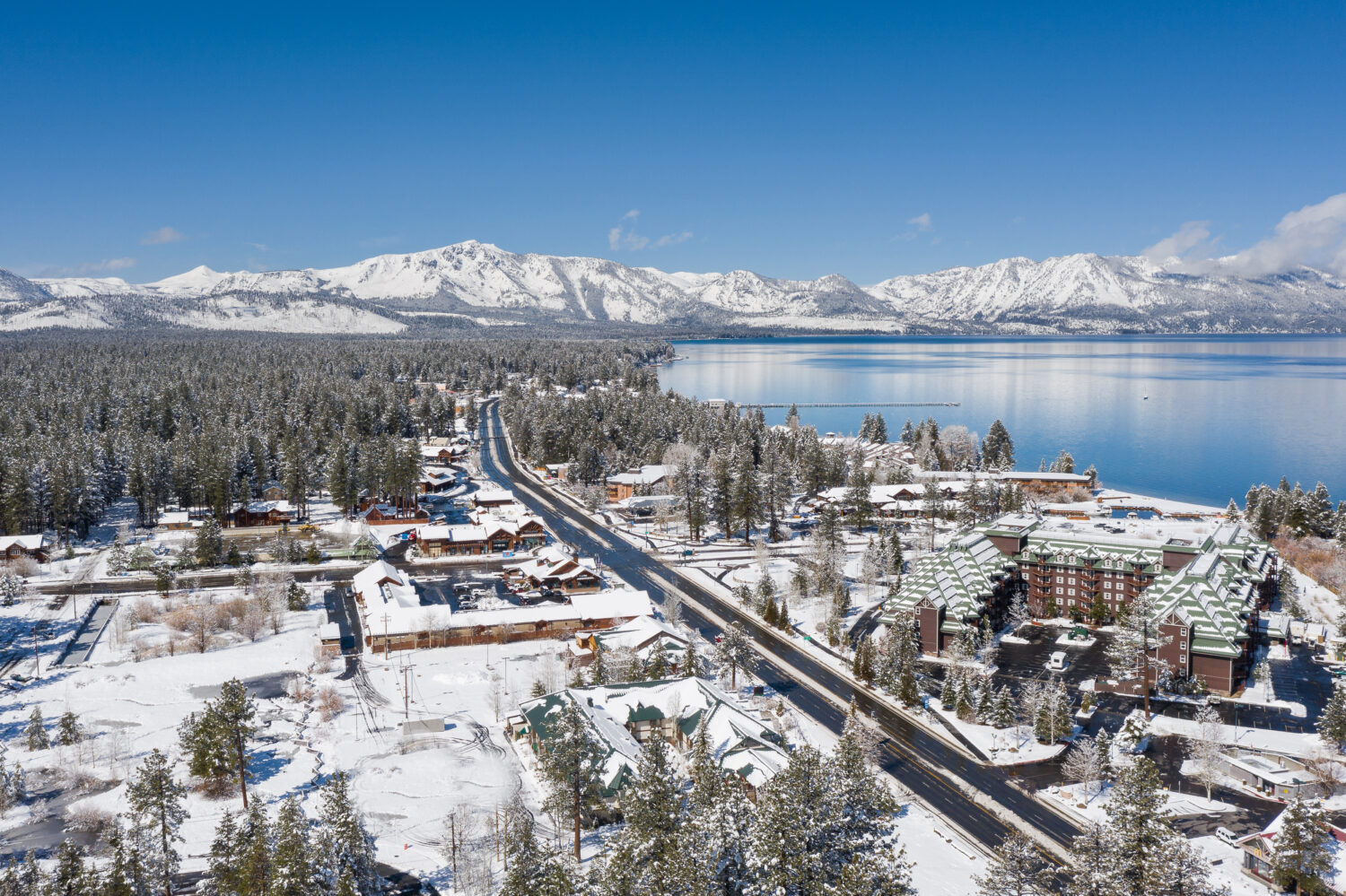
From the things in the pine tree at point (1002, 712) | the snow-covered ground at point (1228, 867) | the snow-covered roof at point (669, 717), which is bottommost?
the snow-covered ground at point (1228, 867)

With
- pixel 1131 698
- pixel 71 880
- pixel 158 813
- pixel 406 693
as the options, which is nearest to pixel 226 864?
pixel 158 813

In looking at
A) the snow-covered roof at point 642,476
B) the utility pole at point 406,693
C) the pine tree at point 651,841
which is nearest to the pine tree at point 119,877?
the pine tree at point 651,841

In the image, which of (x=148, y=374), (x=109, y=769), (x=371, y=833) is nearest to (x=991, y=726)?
(x=371, y=833)

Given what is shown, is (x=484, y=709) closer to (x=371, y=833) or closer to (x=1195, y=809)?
(x=371, y=833)

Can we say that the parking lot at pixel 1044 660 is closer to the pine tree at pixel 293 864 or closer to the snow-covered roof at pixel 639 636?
the snow-covered roof at pixel 639 636

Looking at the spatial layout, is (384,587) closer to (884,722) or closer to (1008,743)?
(884,722)
